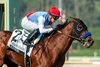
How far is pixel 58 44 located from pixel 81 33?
51cm

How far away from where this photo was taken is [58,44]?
8797mm

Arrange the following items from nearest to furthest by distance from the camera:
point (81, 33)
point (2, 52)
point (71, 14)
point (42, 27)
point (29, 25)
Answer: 1. point (42, 27)
2. point (81, 33)
3. point (29, 25)
4. point (2, 52)
5. point (71, 14)

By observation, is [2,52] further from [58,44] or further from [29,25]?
[58,44]

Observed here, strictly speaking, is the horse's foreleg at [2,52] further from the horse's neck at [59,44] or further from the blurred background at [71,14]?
the blurred background at [71,14]

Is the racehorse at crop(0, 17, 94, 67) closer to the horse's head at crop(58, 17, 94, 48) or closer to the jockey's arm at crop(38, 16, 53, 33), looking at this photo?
the horse's head at crop(58, 17, 94, 48)

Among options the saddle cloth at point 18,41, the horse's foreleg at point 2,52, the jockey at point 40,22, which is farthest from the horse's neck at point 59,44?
the horse's foreleg at point 2,52

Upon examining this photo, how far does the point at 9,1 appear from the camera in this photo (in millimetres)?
13000

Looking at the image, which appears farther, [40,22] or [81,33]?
[81,33]

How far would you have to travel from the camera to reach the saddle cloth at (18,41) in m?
8.89

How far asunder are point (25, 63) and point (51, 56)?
549 millimetres

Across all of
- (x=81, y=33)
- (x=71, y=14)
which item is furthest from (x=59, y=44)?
(x=71, y=14)

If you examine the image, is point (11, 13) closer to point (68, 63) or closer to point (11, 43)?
point (68, 63)

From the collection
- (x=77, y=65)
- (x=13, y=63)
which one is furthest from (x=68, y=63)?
(x=13, y=63)

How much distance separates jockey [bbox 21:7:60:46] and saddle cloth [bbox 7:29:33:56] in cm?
12
